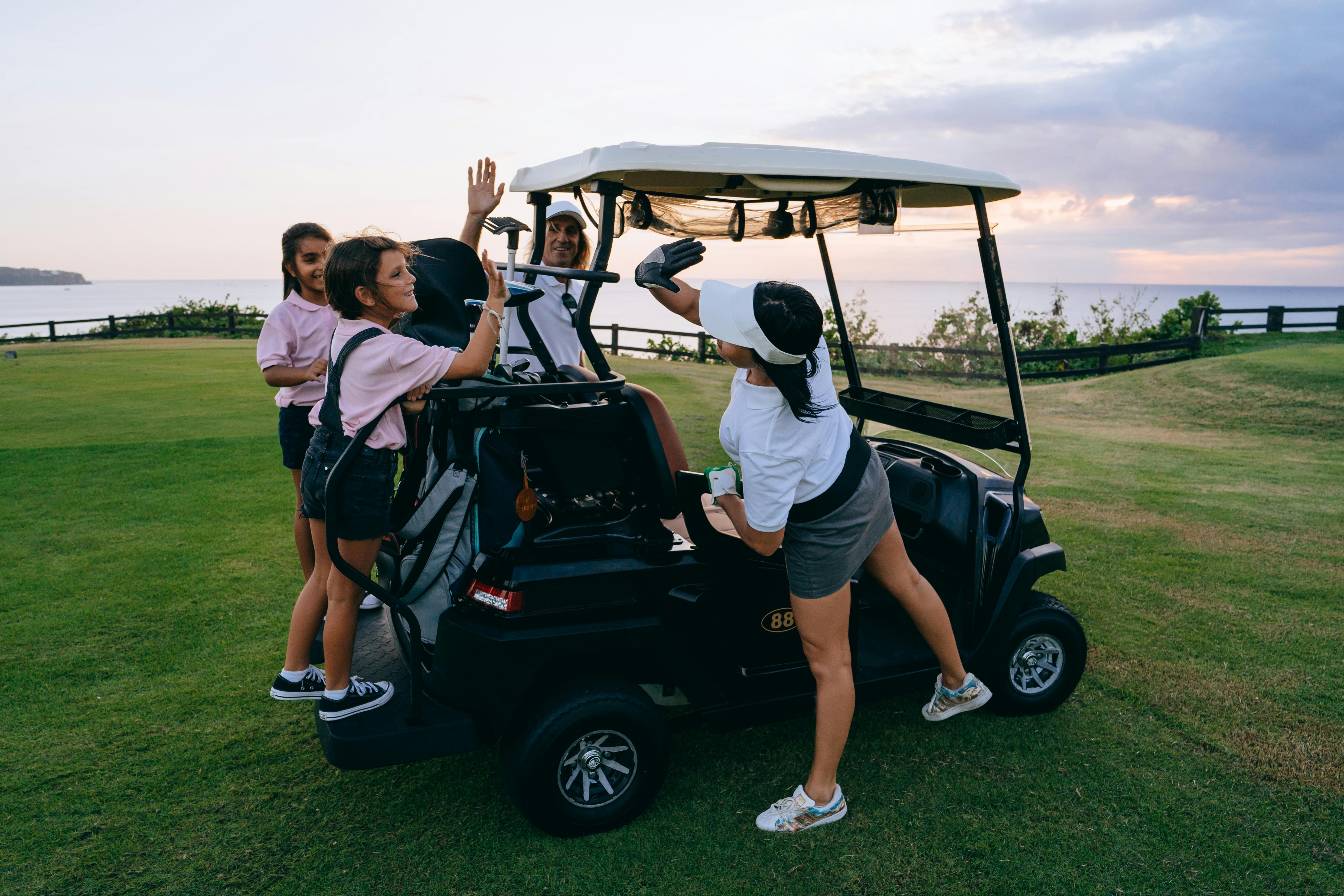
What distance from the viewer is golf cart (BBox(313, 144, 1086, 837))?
245 cm

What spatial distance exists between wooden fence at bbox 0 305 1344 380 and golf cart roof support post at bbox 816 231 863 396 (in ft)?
15.0

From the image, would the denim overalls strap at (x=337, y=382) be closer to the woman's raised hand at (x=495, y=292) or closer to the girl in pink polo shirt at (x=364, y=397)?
the girl in pink polo shirt at (x=364, y=397)

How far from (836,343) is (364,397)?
7.58m

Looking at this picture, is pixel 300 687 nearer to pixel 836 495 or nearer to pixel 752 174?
pixel 836 495

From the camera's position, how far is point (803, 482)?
2496 mm

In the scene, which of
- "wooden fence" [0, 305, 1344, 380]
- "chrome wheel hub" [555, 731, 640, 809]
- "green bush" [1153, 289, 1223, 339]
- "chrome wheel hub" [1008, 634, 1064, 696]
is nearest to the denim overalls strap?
"chrome wheel hub" [555, 731, 640, 809]

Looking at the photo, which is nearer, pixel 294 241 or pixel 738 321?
pixel 738 321

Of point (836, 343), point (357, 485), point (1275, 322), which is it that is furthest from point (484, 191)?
point (1275, 322)

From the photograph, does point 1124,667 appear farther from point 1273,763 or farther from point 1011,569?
point 1011,569

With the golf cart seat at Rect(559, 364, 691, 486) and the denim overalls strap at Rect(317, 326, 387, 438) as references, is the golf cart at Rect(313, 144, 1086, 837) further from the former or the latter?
the denim overalls strap at Rect(317, 326, 387, 438)

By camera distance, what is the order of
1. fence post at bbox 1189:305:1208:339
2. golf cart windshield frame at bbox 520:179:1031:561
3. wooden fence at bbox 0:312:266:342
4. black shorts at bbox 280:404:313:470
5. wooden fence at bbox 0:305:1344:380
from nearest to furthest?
golf cart windshield frame at bbox 520:179:1031:561 < black shorts at bbox 280:404:313:470 < wooden fence at bbox 0:305:1344:380 < fence post at bbox 1189:305:1208:339 < wooden fence at bbox 0:312:266:342

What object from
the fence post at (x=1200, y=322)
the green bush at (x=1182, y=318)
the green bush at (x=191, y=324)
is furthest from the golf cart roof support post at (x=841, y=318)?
the green bush at (x=191, y=324)

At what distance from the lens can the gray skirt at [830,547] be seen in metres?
2.53

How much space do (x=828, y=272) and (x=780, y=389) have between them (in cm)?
187
